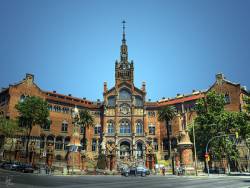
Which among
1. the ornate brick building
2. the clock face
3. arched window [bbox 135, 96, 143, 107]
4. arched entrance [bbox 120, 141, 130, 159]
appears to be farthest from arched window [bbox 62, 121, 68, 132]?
arched window [bbox 135, 96, 143, 107]

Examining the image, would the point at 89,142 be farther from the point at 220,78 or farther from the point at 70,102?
the point at 220,78

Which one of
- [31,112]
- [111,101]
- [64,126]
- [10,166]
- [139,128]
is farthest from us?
[111,101]

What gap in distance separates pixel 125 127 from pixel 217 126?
98.7ft

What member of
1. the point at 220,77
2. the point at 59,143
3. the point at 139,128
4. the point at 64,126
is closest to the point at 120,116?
the point at 139,128

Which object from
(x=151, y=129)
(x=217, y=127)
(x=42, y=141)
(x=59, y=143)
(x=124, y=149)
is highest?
(x=151, y=129)

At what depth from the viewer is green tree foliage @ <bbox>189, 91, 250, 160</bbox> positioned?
48709 millimetres

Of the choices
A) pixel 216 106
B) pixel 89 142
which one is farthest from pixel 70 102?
pixel 216 106

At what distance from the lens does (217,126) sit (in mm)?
50906

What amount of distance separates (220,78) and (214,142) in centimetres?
2596

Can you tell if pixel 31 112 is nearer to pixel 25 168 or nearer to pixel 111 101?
pixel 25 168

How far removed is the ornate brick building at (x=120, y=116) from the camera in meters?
67.0

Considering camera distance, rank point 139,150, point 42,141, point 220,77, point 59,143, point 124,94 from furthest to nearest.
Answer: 1. point 124,94
2. point 139,150
3. point 220,77
4. point 59,143
5. point 42,141

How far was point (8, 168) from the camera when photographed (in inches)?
1673

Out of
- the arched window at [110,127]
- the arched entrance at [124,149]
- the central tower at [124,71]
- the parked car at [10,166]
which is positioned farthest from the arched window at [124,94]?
the parked car at [10,166]
